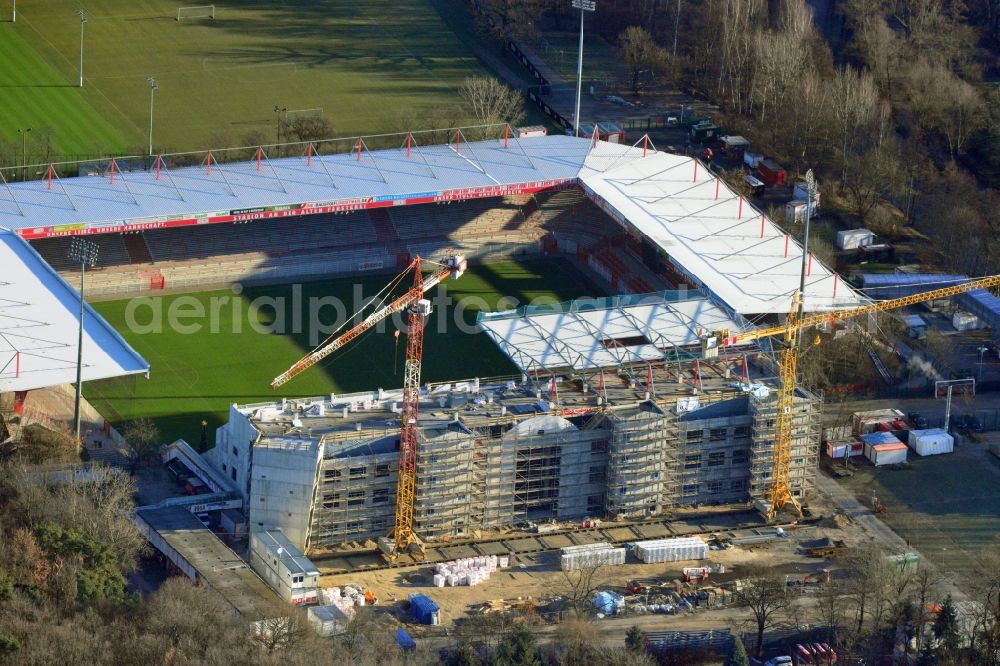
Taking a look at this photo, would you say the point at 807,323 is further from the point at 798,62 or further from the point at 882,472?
the point at 798,62

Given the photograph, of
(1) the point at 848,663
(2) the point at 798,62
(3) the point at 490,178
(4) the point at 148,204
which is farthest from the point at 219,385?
(2) the point at 798,62

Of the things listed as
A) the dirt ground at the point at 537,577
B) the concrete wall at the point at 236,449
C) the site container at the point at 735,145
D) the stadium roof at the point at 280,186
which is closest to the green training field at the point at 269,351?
the stadium roof at the point at 280,186

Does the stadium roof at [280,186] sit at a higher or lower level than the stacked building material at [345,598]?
higher

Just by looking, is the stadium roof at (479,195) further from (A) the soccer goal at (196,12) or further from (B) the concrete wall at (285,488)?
(A) the soccer goal at (196,12)

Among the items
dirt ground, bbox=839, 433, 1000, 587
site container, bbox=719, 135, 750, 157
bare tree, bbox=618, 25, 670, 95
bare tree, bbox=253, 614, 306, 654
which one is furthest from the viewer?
bare tree, bbox=618, 25, 670, 95

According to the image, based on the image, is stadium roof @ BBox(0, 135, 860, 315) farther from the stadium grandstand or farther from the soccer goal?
the soccer goal

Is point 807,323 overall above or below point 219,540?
above

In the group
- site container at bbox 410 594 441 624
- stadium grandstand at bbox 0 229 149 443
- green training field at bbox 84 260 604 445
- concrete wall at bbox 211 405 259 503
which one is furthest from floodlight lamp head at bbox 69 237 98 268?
→ site container at bbox 410 594 441 624
